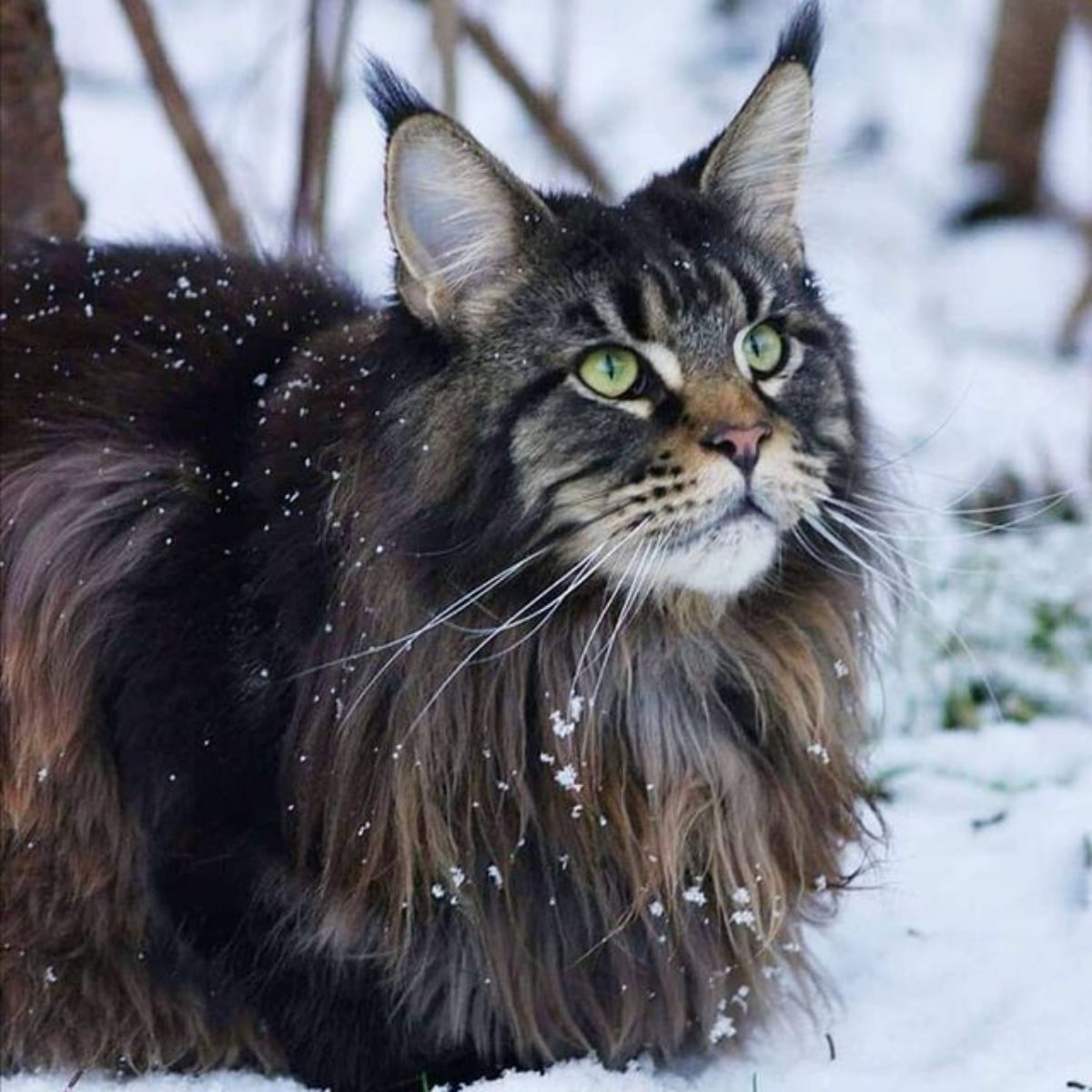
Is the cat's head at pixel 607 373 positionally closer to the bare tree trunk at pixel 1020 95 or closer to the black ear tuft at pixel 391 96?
the black ear tuft at pixel 391 96

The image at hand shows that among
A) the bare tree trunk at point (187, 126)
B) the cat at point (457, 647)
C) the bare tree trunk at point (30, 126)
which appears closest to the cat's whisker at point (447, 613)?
the cat at point (457, 647)

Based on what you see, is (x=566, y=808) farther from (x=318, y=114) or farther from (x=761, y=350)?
(x=318, y=114)

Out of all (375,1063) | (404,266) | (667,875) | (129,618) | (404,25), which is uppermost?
(404,25)

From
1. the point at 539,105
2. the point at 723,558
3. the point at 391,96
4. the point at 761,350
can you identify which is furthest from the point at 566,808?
the point at 539,105

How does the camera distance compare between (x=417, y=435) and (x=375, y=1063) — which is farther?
(x=375, y=1063)

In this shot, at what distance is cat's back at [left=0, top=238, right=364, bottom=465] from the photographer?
10.4 ft

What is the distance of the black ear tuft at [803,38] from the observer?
9.69 feet

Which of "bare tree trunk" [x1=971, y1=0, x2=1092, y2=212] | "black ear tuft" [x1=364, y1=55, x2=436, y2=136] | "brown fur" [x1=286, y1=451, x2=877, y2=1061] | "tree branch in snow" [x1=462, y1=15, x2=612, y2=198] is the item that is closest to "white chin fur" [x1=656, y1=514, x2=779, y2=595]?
"brown fur" [x1=286, y1=451, x2=877, y2=1061]

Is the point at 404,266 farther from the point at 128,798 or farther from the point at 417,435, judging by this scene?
the point at 128,798

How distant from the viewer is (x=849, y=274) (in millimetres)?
7570

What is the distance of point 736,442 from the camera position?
2.69 meters

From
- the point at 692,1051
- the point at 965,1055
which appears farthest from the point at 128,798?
the point at 965,1055

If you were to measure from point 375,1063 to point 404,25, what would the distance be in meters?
6.80

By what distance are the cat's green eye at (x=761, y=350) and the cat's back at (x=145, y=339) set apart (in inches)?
31.5
